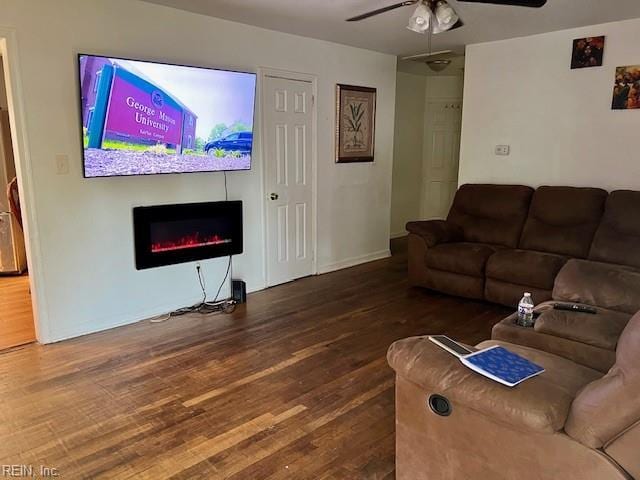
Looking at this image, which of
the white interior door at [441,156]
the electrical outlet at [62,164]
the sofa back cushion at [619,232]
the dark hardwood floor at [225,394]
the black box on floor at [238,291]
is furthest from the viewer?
the white interior door at [441,156]

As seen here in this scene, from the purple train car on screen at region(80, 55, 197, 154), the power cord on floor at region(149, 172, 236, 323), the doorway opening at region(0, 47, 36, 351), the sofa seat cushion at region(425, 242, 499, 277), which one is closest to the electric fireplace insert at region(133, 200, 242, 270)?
the power cord on floor at region(149, 172, 236, 323)

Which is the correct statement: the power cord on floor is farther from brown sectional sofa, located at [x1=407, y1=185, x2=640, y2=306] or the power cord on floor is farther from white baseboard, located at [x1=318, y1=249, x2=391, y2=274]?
brown sectional sofa, located at [x1=407, y1=185, x2=640, y2=306]

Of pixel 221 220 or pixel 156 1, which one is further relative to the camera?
pixel 221 220

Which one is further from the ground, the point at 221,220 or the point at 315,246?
the point at 221,220

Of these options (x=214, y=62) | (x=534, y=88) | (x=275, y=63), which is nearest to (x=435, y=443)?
(x=214, y=62)

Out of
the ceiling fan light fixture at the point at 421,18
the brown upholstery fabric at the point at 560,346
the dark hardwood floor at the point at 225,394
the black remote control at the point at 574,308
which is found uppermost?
the ceiling fan light fixture at the point at 421,18

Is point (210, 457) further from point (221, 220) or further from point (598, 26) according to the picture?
point (598, 26)

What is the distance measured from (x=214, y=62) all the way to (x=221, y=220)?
1.33 metres

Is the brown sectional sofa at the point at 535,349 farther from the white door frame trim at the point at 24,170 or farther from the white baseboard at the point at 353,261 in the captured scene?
the white door frame trim at the point at 24,170

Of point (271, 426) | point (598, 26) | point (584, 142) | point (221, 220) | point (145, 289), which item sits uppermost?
point (598, 26)

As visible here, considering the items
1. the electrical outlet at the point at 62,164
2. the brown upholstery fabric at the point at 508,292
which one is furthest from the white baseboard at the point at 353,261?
the electrical outlet at the point at 62,164

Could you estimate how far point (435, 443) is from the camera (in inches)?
67.4

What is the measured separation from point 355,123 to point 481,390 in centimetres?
413

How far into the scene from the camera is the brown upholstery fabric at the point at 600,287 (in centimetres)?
277
